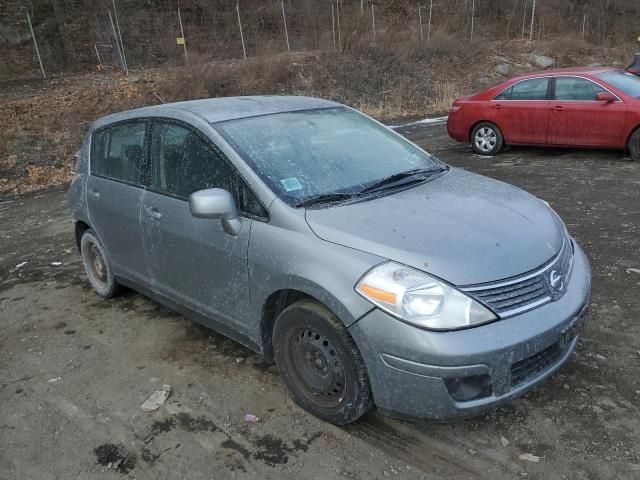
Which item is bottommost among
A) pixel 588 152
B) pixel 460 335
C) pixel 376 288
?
pixel 588 152

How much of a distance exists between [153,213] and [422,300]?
85.0 inches

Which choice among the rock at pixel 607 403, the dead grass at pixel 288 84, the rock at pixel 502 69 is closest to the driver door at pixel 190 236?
the rock at pixel 607 403

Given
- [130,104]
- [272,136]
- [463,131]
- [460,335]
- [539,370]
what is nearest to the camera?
[460,335]

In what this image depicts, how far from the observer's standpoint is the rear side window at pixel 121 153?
4121mm

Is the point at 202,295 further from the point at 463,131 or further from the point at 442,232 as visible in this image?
the point at 463,131

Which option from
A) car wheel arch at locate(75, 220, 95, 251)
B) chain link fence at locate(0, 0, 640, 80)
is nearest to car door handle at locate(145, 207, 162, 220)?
car wheel arch at locate(75, 220, 95, 251)

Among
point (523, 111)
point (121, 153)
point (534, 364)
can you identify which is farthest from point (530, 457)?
point (523, 111)

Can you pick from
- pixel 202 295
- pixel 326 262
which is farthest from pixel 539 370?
pixel 202 295

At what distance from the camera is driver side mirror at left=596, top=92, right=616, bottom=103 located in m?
8.59

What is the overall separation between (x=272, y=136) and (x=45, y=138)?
10.9 meters

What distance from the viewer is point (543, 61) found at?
79.2ft

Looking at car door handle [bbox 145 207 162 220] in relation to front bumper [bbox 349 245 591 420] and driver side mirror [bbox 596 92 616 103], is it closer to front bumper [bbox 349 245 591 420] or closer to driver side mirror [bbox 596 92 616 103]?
front bumper [bbox 349 245 591 420]

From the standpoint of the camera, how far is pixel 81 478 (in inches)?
110

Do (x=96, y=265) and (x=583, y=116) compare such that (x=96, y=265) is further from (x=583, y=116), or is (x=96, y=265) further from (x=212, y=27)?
(x=212, y=27)
